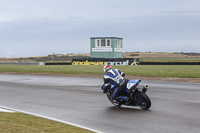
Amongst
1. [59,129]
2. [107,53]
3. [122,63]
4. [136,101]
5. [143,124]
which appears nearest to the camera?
[59,129]

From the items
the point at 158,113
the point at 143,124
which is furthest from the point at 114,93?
the point at 143,124

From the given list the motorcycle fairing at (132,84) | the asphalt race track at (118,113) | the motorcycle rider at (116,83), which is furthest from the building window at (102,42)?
the motorcycle fairing at (132,84)

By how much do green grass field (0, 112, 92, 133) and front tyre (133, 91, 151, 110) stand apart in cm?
333

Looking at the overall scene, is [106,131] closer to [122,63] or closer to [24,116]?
[24,116]

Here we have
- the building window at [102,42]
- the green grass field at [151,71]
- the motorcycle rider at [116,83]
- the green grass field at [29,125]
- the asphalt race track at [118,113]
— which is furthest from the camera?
the building window at [102,42]

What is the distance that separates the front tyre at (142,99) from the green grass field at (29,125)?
333cm

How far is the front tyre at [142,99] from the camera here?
35.7 ft

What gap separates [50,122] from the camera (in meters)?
9.03

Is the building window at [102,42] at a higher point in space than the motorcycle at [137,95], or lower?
higher

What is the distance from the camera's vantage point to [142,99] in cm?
1094

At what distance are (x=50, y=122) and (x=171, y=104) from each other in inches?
213

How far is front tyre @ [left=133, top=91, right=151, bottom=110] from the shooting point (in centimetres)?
1088

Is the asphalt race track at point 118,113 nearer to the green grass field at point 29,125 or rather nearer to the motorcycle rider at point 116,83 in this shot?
the motorcycle rider at point 116,83

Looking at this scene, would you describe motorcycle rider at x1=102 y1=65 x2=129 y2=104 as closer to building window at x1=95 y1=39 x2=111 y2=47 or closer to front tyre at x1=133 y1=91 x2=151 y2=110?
front tyre at x1=133 y1=91 x2=151 y2=110
